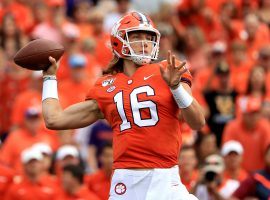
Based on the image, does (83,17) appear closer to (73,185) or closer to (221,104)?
(221,104)

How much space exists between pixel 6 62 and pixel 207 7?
11.9 feet

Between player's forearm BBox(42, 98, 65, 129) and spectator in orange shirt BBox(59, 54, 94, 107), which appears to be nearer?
player's forearm BBox(42, 98, 65, 129)

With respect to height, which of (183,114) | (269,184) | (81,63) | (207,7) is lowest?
(269,184)

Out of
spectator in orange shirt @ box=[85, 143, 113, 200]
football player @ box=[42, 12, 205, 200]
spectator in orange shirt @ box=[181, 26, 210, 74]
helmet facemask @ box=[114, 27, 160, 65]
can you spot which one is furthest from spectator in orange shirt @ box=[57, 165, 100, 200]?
spectator in orange shirt @ box=[181, 26, 210, 74]

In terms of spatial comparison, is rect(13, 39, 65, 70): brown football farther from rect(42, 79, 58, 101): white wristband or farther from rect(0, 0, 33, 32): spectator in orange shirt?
rect(0, 0, 33, 32): spectator in orange shirt

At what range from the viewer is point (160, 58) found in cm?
1127

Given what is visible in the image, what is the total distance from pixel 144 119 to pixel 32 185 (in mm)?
3629

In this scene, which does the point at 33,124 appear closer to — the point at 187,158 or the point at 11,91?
the point at 11,91

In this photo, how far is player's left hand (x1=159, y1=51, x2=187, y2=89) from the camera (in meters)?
5.80

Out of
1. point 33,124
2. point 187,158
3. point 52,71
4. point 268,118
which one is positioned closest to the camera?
point 52,71

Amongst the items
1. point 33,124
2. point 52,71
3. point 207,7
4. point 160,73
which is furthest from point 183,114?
point 207,7

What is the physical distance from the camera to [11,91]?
38.9 ft

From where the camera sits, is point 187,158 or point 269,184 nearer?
point 269,184

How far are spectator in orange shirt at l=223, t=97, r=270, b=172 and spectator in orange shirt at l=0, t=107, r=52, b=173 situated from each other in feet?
6.82
